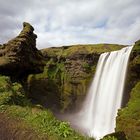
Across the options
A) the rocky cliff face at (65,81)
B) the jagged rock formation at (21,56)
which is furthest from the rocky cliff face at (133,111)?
the rocky cliff face at (65,81)

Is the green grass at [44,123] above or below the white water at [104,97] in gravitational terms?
above

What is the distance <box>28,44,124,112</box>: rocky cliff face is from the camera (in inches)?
2699

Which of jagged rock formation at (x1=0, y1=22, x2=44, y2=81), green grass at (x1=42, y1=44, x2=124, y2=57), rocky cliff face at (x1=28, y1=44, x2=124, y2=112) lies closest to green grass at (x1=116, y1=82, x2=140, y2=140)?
jagged rock formation at (x1=0, y1=22, x2=44, y2=81)

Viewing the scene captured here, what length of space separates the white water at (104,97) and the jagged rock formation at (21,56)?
12.8 metres

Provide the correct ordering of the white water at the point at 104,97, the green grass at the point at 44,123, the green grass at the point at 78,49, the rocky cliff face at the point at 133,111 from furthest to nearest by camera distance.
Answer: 1. the green grass at the point at 78,49
2. the white water at the point at 104,97
3. the rocky cliff face at the point at 133,111
4. the green grass at the point at 44,123

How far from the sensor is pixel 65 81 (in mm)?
72250

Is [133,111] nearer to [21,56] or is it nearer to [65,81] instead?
[21,56]

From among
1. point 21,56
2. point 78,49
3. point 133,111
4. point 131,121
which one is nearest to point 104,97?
point 21,56

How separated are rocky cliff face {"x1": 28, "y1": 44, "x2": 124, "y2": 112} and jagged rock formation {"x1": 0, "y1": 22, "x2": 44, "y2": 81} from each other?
12851mm

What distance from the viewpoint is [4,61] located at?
153 feet

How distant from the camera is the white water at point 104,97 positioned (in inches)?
2148

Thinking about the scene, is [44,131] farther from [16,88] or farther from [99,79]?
[99,79]

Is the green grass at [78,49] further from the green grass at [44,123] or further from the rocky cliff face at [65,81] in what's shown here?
the green grass at [44,123]

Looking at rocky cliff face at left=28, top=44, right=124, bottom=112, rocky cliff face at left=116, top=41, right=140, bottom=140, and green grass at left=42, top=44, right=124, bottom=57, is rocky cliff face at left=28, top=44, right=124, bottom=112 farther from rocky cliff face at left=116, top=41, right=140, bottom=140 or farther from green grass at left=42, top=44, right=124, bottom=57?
rocky cliff face at left=116, top=41, right=140, bottom=140
